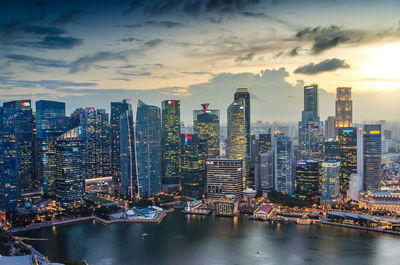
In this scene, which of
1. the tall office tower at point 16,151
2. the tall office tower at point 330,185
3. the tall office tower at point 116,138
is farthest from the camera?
the tall office tower at point 116,138

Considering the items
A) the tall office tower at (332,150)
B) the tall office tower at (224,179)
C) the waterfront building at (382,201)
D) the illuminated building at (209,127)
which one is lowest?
the waterfront building at (382,201)

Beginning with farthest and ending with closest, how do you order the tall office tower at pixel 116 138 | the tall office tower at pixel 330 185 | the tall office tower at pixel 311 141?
the tall office tower at pixel 311 141
the tall office tower at pixel 116 138
the tall office tower at pixel 330 185

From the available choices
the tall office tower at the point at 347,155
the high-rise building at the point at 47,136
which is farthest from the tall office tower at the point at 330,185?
the high-rise building at the point at 47,136

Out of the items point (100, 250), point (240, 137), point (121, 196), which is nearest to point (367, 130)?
point (240, 137)

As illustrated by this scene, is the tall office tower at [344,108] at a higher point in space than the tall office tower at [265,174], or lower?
higher

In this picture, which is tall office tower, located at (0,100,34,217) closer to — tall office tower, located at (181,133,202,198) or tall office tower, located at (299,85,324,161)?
tall office tower, located at (181,133,202,198)

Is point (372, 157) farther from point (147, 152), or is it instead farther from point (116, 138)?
point (116, 138)

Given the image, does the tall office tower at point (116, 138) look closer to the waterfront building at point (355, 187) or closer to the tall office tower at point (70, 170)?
the tall office tower at point (70, 170)
